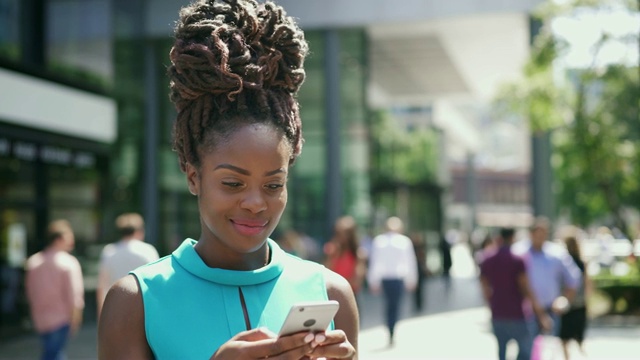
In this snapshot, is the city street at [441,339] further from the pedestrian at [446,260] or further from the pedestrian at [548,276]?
the pedestrian at [446,260]

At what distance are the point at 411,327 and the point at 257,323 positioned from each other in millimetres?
A: 15690

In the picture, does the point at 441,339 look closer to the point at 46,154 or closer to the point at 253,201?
the point at 46,154

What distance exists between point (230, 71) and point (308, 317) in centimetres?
61

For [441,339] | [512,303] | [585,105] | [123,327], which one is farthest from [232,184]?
[585,105]

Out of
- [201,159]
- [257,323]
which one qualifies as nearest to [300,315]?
[257,323]

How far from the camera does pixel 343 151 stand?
24.7m

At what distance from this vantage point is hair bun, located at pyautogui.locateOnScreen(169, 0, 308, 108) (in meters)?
2.10

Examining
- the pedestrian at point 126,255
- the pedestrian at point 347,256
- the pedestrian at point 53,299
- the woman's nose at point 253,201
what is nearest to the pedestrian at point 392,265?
the pedestrian at point 347,256

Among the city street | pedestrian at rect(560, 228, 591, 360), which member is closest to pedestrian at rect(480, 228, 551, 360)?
pedestrian at rect(560, 228, 591, 360)

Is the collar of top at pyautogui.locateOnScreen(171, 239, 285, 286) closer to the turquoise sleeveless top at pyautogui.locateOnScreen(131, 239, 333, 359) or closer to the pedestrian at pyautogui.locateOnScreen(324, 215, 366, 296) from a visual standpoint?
the turquoise sleeveless top at pyautogui.locateOnScreen(131, 239, 333, 359)

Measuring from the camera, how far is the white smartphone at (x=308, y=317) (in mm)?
1807

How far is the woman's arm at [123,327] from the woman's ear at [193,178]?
0.30m

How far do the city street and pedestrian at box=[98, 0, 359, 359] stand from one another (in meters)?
9.96

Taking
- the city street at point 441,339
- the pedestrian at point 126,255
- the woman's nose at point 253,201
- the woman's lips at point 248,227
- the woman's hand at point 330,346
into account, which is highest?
the woman's nose at point 253,201
